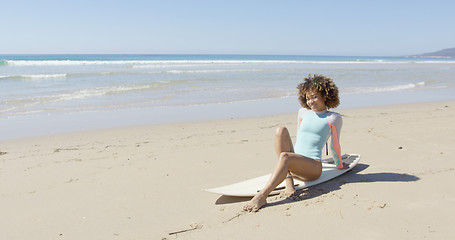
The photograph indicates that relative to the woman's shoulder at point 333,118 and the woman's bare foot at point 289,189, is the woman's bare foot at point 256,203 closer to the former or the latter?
the woman's bare foot at point 289,189

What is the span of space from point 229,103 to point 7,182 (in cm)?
731

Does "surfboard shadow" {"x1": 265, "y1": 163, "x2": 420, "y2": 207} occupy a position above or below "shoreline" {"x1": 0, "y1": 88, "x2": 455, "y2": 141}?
below

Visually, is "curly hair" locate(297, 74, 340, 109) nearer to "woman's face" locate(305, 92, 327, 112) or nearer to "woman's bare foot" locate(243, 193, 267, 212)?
"woman's face" locate(305, 92, 327, 112)

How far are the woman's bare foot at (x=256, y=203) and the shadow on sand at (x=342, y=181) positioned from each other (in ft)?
0.31

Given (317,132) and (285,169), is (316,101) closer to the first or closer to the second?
(317,132)

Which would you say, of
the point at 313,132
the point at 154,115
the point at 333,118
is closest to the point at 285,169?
the point at 313,132

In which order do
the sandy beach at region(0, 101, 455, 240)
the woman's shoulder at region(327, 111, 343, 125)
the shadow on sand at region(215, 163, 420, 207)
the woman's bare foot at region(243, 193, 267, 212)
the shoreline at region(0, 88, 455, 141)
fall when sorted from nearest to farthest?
1. the sandy beach at region(0, 101, 455, 240)
2. the woman's bare foot at region(243, 193, 267, 212)
3. the shadow on sand at region(215, 163, 420, 207)
4. the woman's shoulder at region(327, 111, 343, 125)
5. the shoreline at region(0, 88, 455, 141)

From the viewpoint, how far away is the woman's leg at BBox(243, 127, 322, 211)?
3270mm

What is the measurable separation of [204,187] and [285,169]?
1069 mm

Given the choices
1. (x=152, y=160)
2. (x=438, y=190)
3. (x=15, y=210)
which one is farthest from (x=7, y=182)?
(x=438, y=190)

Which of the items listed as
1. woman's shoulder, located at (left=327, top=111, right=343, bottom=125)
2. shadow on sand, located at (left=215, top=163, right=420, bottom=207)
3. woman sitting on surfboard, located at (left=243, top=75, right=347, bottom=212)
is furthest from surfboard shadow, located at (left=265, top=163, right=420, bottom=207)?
woman's shoulder, located at (left=327, top=111, right=343, bottom=125)

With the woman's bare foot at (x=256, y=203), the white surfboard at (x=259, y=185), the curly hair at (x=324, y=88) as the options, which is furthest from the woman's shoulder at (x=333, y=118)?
the woman's bare foot at (x=256, y=203)

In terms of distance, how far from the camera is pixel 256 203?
3.24 m

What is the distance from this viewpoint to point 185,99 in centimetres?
1198
